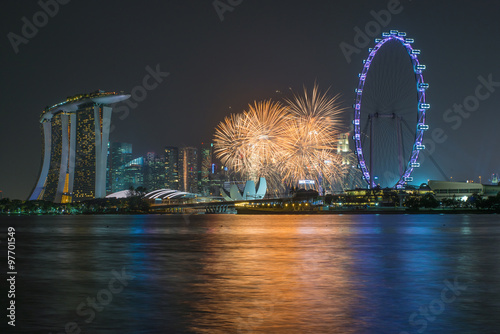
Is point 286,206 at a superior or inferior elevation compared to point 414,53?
inferior

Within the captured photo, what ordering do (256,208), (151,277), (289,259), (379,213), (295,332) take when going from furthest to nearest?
1. (256,208)
2. (379,213)
3. (289,259)
4. (151,277)
5. (295,332)

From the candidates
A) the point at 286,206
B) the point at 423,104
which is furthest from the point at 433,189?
the point at 423,104

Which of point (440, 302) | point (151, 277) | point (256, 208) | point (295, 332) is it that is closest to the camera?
point (295, 332)

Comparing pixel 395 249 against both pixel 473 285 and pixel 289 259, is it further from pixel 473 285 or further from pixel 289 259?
pixel 473 285

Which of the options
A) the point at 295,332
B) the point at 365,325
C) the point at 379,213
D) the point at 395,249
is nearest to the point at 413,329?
the point at 365,325

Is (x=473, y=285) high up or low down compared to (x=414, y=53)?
down

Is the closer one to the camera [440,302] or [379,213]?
[440,302]

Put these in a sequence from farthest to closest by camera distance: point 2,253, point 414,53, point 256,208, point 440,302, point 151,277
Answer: point 256,208
point 414,53
point 2,253
point 151,277
point 440,302

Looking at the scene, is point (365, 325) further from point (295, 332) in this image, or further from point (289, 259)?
point (289, 259)

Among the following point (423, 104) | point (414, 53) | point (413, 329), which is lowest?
point (413, 329)
